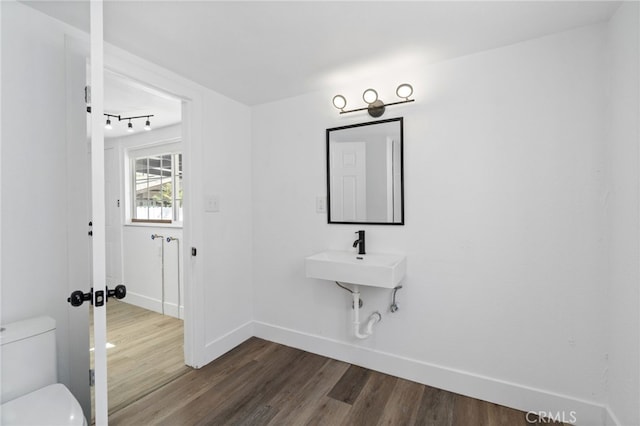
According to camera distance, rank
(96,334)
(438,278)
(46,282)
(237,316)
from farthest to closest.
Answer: (237,316) < (438,278) < (46,282) < (96,334)

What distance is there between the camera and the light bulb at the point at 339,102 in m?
2.25

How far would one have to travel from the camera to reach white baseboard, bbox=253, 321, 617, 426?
5.40ft

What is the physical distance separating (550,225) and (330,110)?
1.74 m

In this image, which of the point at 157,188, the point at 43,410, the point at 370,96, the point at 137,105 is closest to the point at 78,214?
the point at 43,410

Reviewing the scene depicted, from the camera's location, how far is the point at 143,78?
1927mm

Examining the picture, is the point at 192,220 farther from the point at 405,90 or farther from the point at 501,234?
the point at 501,234

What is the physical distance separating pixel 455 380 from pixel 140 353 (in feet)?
8.39

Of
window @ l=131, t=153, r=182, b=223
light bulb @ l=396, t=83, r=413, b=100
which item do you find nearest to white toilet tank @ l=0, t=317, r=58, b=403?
window @ l=131, t=153, r=182, b=223

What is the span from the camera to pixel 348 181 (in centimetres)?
237

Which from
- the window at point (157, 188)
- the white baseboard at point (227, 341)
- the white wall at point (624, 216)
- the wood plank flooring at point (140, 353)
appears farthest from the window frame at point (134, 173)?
the white wall at point (624, 216)

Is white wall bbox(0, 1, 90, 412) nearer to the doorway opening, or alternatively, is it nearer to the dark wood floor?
the dark wood floor

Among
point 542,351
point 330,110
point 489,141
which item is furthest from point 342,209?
point 542,351

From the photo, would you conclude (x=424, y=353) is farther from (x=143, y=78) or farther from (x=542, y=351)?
(x=143, y=78)

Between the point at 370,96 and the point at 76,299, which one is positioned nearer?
the point at 76,299
